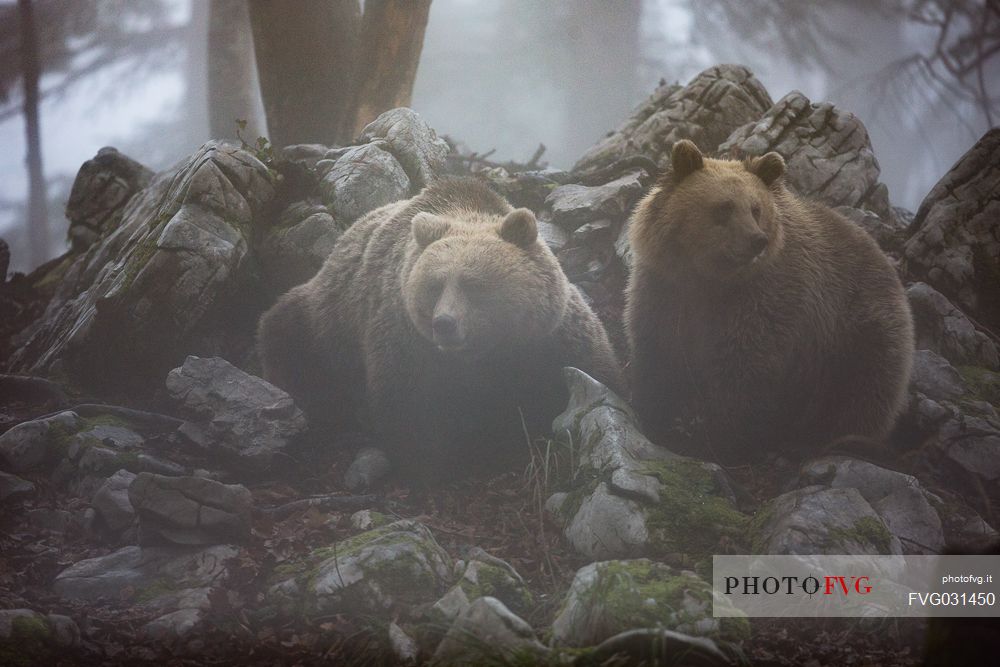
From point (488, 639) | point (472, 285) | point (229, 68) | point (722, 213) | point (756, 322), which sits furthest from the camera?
point (229, 68)

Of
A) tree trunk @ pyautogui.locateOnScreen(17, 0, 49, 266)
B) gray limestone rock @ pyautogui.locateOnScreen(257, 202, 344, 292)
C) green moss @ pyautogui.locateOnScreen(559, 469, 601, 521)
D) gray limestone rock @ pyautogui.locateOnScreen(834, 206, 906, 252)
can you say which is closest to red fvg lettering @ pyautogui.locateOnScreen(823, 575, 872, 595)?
green moss @ pyautogui.locateOnScreen(559, 469, 601, 521)

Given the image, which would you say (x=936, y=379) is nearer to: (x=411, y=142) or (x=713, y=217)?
(x=713, y=217)

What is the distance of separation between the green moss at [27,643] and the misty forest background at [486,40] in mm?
3725

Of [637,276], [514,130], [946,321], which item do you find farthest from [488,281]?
[514,130]

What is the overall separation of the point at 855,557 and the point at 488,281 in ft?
7.55

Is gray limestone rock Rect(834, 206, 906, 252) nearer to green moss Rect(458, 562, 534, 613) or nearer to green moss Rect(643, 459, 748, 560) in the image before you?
green moss Rect(643, 459, 748, 560)

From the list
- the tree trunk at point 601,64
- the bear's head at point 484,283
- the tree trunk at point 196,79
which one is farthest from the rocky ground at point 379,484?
the tree trunk at point 601,64

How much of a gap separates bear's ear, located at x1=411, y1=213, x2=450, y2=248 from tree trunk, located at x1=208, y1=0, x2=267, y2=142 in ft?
9.74

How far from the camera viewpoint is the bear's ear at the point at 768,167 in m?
3.99

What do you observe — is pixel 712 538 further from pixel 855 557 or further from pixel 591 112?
pixel 591 112

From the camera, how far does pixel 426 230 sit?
4469mm

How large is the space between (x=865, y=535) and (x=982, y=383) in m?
1.86

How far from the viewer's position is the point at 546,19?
7.61 meters

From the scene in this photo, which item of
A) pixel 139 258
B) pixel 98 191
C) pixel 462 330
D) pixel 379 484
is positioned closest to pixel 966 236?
pixel 462 330
